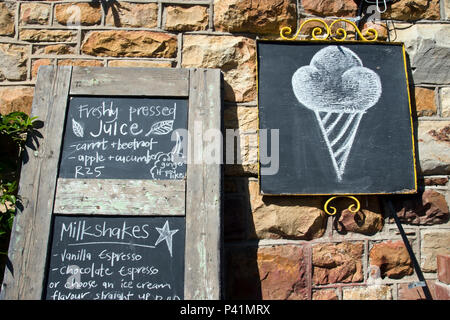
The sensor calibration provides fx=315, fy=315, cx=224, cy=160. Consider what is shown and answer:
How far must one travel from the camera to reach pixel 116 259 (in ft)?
5.08

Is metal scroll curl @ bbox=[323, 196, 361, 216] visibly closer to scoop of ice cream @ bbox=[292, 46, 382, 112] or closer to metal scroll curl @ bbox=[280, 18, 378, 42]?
scoop of ice cream @ bbox=[292, 46, 382, 112]

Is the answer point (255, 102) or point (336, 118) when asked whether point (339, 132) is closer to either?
point (336, 118)

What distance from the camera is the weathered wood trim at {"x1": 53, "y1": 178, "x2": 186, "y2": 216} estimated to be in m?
1.56

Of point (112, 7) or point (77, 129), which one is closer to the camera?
point (77, 129)

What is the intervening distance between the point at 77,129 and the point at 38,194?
0.38m

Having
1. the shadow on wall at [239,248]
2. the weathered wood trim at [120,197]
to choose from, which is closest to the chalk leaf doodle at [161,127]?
the weathered wood trim at [120,197]

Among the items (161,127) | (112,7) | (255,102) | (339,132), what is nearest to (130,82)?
(161,127)

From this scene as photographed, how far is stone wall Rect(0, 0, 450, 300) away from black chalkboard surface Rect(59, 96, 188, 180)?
1.00 feet

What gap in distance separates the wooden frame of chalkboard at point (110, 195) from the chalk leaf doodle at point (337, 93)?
0.56m

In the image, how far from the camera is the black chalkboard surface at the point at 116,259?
1512 millimetres

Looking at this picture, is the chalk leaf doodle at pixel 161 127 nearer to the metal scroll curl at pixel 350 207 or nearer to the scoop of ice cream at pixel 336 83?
the scoop of ice cream at pixel 336 83

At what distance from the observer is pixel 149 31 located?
1.91 meters
